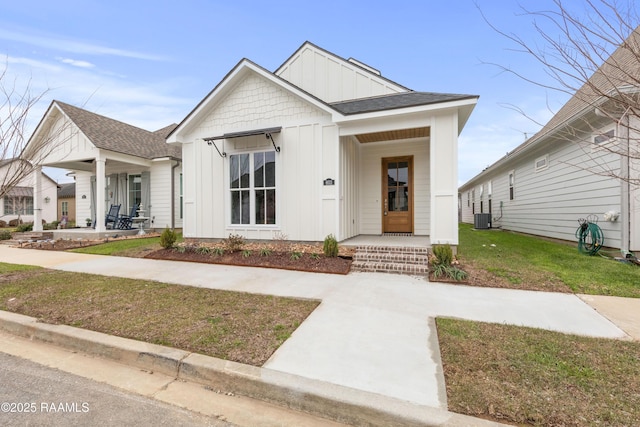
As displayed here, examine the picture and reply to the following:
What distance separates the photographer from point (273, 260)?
678 cm

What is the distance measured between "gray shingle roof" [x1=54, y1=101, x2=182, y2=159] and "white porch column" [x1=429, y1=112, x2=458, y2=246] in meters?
11.1

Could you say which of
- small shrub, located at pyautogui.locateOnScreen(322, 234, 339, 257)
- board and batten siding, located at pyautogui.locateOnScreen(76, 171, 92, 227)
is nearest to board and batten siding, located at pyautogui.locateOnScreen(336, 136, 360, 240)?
small shrub, located at pyautogui.locateOnScreen(322, 234, 339, 257)

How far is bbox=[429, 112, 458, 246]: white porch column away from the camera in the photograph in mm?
6438

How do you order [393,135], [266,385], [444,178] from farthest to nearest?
[393,135] → [444,178] → [266,385]

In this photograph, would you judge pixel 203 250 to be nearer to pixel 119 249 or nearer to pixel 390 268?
pixel 119 249

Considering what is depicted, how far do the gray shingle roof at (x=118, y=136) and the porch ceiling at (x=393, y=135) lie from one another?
882cm

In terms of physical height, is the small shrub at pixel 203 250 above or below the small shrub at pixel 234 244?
below

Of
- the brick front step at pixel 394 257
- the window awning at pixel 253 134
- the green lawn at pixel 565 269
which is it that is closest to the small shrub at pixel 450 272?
the brick front step at pixel 394 257

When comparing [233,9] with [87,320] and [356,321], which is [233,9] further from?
[356,321]

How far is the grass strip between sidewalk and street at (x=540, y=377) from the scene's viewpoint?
1.84 metres

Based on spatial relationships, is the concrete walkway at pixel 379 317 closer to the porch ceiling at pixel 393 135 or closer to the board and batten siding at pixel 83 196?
the porch ceiling at pixel 393 135

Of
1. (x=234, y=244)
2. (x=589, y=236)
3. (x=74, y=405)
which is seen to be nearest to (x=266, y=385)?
(x=74, y=405)

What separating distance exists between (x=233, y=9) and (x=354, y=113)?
211 inches

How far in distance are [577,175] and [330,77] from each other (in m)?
8.45
